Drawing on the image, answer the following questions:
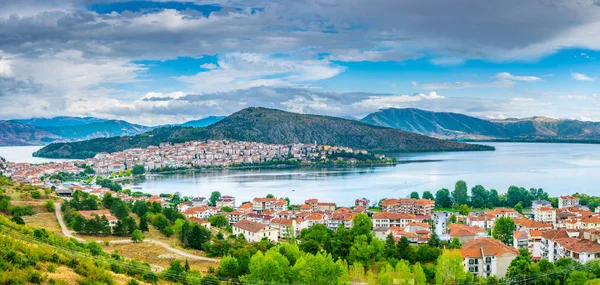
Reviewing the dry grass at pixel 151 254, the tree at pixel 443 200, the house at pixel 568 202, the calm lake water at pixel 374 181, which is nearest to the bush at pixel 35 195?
the dry grass at pixel 151 254

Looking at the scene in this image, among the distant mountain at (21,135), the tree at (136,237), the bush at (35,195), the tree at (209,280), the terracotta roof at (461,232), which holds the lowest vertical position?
the terracotta roof at (461,232)

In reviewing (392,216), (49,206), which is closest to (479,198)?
(392,216)

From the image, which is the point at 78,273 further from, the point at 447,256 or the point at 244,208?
the point at 244,208

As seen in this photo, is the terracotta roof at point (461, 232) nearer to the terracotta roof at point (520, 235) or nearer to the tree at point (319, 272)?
the terracotta roof at point (520, 235)

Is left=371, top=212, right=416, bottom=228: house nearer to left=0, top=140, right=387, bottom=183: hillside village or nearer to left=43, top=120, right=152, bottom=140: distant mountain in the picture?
left=0, top=140, right=387, bottom=183: hillside village

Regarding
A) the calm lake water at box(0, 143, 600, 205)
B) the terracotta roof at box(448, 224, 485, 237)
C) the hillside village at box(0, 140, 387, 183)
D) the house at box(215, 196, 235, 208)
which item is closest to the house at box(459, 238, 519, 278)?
the terracotta roof at box(448, 224, 485, 237)

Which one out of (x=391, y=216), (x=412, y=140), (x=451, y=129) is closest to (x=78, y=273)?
(x=391, y=216)
